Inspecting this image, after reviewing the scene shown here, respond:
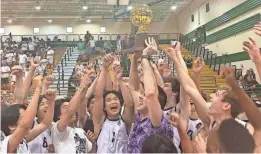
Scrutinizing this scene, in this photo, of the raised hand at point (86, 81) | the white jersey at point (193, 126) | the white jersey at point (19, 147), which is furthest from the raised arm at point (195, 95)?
the white jersey at point (19, 147)

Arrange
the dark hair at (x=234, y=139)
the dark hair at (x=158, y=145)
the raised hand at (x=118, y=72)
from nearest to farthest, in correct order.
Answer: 1. the dark hair at (x=234, y=139)
2. the dark hair at (x=158, y=145)
3. the raised hand at (x=118, y=72)

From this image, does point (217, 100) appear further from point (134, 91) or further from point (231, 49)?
point (231, 49)

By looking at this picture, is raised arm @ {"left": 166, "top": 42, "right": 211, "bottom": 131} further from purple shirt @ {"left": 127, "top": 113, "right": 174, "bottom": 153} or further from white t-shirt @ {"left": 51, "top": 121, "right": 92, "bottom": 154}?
white t-shirt @ {"left": 51, "top": 121, "right": 92, "bottom": 154}

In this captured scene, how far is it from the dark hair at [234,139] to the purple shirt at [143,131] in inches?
44.3

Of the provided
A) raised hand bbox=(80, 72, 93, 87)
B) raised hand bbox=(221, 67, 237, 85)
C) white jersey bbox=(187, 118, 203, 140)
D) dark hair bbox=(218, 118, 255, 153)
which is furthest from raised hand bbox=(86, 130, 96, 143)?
dark hair bbox=(218, 118, 255, 153)

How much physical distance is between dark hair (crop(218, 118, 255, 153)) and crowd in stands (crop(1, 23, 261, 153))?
0.18 meters

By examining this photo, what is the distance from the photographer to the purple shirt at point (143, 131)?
3152mm

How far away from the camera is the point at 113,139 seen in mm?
3688

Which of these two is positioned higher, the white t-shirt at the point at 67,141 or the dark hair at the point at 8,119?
the dark hair at the point at 8,119

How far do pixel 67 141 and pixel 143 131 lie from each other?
80 cm

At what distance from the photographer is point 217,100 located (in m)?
2.91

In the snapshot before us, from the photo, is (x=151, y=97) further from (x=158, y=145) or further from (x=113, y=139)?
(x=158, y=145)

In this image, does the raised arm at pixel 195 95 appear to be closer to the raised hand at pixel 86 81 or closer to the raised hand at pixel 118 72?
the raised hand at pixel 118 72

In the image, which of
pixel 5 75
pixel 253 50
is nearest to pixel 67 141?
pixel 253 50
